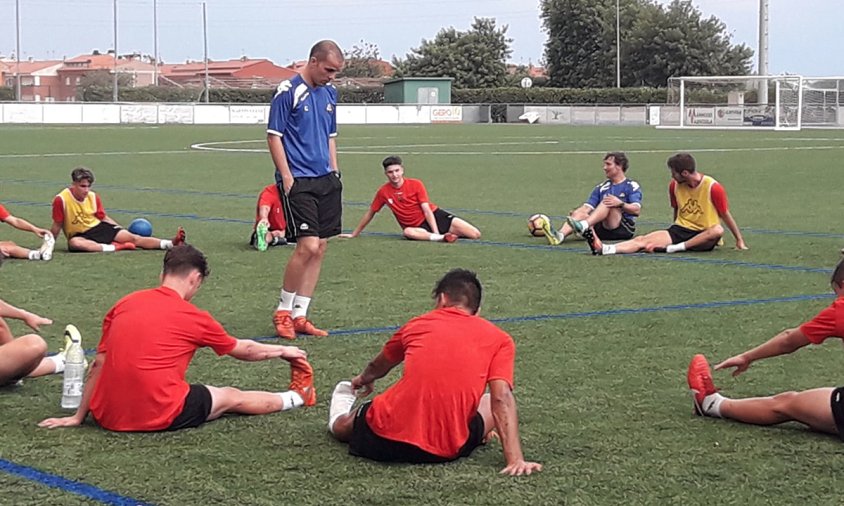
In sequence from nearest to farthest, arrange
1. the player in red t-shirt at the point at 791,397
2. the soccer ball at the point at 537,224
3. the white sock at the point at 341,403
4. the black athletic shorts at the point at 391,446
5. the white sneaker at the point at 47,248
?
the black athletic shorts at the point at 391,446 → the player in red t-shirt at the point at 791,397 → the white sock at the point at 341,403 → the white sneaker at the point at 47,248 → the soccer ball at the point at 537,224

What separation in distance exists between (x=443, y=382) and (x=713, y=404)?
1.72m

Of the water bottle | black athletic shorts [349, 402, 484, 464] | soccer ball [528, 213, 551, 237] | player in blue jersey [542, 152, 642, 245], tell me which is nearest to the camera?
black athletic shorts [349, 402, 484, 464]

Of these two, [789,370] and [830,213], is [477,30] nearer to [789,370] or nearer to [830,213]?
[830,213]

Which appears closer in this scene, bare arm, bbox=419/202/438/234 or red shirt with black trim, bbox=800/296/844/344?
red shirt with black trim, bbox=800/296/844/344

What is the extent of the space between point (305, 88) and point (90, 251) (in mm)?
5601

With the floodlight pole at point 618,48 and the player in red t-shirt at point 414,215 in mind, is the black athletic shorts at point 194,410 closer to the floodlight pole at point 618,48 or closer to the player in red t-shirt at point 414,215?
the player in red t-shirt at point 414,215

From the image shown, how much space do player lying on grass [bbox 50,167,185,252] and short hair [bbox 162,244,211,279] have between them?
7.32 meters

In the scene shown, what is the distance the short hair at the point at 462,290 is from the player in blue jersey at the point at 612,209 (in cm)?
862

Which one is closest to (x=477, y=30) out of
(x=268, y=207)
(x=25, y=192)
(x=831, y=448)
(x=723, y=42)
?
(x=723, y=42)

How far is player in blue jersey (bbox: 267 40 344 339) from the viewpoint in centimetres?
869

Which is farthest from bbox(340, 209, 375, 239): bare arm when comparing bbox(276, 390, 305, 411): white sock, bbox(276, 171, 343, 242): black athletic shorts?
bbox(276, 390, 305, 411): white sock

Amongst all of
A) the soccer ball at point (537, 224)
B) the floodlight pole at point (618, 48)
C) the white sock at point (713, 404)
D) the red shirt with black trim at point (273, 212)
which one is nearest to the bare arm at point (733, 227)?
the soccer ball at point (537, 224)

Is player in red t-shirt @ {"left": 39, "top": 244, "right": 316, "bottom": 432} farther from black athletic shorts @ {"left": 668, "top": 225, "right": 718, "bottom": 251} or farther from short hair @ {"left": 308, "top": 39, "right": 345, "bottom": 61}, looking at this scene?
black athletic shorts @ {"left": 668, "top": 225, "right": 718, "bottom": 251}

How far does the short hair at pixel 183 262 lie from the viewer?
19.7 feet
